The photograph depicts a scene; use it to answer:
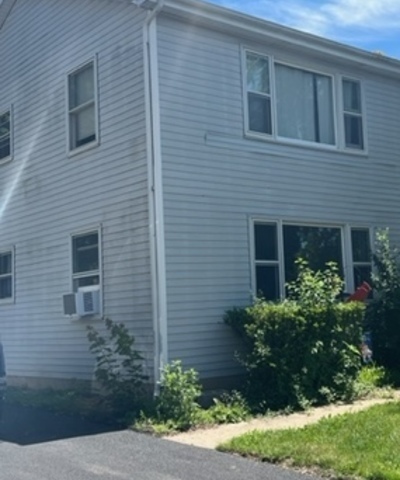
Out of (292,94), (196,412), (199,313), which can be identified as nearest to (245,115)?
(292,94)

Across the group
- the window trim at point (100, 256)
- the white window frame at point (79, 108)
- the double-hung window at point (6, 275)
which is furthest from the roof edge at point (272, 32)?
the double-hung window at point (6, 275)

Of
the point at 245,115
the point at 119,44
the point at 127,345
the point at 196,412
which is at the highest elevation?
the point at 119,44

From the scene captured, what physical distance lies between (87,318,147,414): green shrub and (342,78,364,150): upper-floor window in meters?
6.24

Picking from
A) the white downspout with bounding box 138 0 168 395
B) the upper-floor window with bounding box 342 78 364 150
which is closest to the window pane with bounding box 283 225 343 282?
the upper-floor window with bounding box 342 78 364 150

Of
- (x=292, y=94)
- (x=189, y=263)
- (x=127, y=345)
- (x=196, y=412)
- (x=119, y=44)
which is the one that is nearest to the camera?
(x=196, y=412)

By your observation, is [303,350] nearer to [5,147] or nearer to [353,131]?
[353,131]

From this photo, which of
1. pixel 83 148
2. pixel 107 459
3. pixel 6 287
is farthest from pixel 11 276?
pixel 107 459

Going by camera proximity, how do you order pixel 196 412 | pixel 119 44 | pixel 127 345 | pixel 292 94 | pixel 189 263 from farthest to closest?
pixel 292 94 → pixel 119 44 → pixel 189 263 → pixel 127 345 → pixel 196 412

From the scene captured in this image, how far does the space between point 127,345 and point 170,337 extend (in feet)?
2.27

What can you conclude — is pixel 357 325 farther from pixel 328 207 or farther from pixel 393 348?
pixel 328 207

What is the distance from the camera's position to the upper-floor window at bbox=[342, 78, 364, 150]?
14367 mm

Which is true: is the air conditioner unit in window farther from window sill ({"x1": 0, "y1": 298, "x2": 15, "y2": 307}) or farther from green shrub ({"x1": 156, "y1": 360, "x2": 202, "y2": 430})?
window sill ({"x1": 0, "y1": 298, "x2": 15, "y2": 307})

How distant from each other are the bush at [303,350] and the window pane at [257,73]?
12.8 feet

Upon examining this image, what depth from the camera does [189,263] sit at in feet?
37.1
